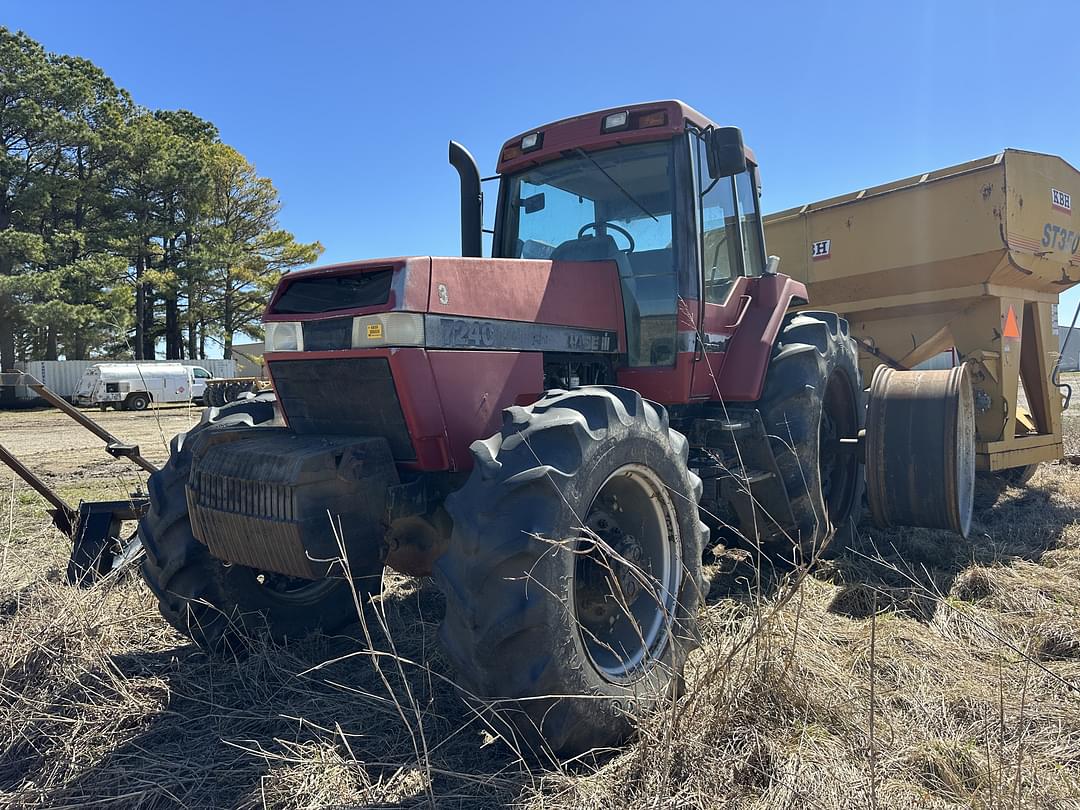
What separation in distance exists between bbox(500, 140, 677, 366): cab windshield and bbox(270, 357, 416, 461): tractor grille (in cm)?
150

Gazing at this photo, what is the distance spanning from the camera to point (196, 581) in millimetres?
3496

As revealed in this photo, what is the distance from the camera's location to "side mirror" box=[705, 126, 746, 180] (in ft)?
12.4

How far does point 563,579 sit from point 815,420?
2.59 metres

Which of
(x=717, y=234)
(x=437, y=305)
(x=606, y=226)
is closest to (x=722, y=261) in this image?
(x=717, y=234)

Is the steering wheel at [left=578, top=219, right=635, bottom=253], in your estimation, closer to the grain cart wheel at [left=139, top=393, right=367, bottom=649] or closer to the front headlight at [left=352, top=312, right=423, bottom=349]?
the front headlight at [left=352, top=312, right=423, bottom=349]

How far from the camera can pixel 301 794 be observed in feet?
8.00

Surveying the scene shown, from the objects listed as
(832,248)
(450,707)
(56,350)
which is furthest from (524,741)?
(56,350)

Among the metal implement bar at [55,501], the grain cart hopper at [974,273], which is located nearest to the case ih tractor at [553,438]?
the metal implement bar at [55,501]

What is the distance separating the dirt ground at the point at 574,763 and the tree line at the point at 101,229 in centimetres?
2426

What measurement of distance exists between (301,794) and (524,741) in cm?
73

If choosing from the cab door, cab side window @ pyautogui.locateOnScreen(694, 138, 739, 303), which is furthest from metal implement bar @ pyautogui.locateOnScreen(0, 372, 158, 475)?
cab side window @ pyautogui.locateOnScreen(694, 138, 739, 303)

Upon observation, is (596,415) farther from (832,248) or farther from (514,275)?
(832,248)

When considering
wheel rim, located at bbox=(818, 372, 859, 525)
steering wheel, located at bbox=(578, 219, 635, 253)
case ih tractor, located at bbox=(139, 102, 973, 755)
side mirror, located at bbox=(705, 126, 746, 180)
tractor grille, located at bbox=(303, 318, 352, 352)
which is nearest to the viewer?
case ih tractor, located at bbox=(139, 102, 973, 755)

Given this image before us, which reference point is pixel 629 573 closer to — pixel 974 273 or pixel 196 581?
pixel 196 581
